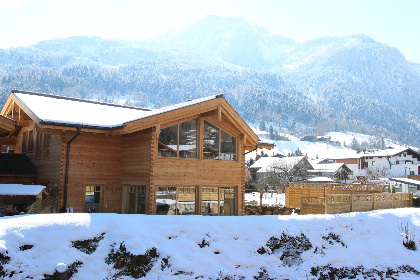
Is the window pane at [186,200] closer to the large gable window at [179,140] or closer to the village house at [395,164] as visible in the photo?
the large gable window at [179,140]

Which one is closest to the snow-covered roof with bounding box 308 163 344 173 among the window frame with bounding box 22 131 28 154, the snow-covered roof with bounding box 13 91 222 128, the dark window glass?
the snow-covered roof with bounding box 13 91 222 128

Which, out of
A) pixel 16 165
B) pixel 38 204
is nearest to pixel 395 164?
pixel 16 165

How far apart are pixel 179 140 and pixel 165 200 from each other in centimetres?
274

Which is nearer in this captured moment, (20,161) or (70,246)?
(70,246)

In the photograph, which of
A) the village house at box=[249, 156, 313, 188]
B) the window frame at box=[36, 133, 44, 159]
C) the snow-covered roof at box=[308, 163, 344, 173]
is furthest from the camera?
the snow-covered roof at box=[308, 163, 344, 173]

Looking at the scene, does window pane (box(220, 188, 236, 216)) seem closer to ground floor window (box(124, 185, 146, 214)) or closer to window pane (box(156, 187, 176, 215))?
window pane (box(156, 187, 176, 215))

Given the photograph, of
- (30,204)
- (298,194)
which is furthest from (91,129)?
(298,194)

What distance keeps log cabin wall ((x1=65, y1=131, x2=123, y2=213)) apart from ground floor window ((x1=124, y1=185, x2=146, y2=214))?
340mm

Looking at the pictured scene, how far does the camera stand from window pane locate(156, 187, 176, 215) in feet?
54.5

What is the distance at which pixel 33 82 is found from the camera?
186 metres

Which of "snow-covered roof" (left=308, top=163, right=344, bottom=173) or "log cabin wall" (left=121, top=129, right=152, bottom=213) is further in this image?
"snow-covered roof" (left=308, top=163, right=344, bottom=173)

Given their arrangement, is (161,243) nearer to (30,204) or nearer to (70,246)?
(70,246)

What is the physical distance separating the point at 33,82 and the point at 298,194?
606 ft

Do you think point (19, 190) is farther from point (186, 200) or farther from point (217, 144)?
point (217, 144)
